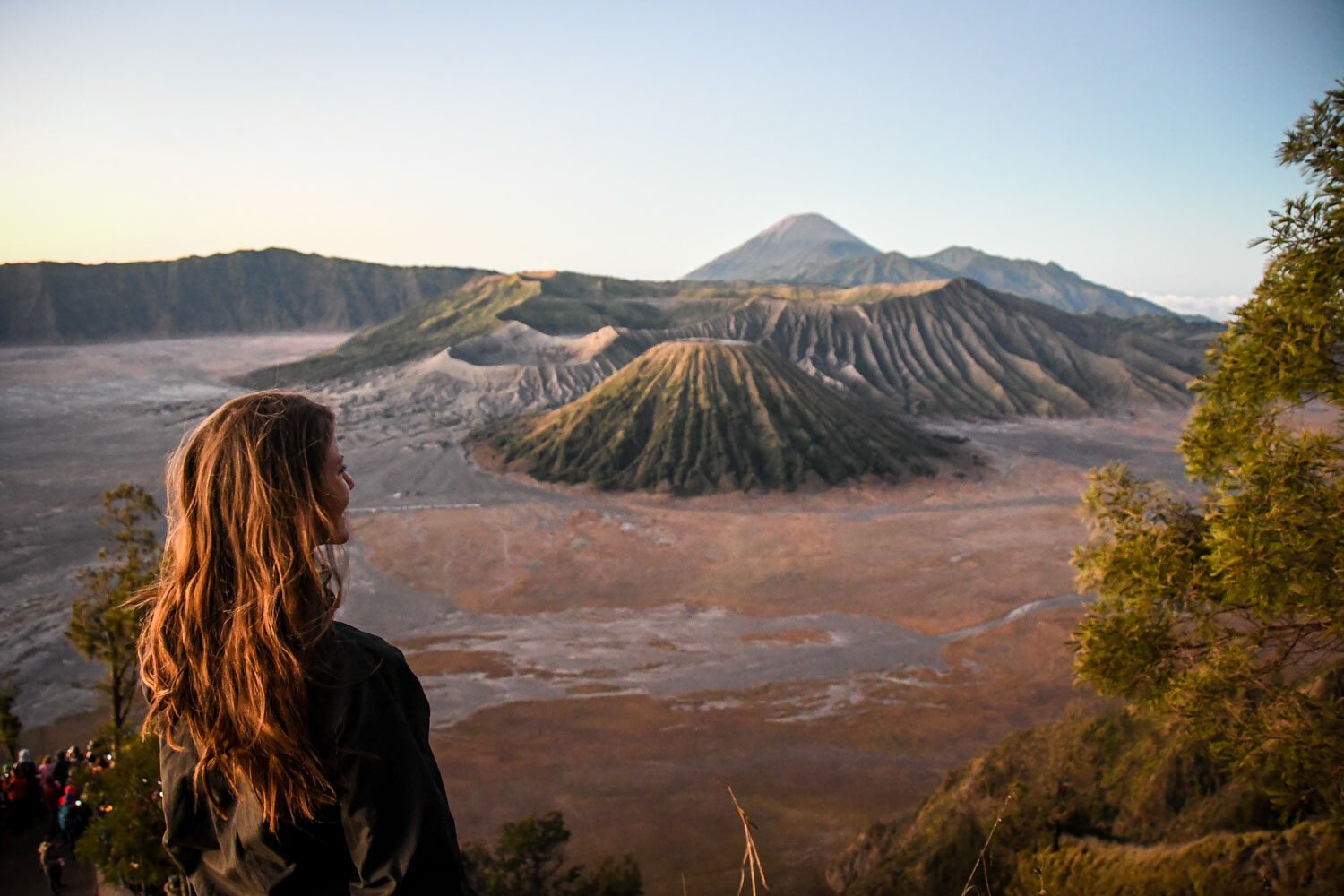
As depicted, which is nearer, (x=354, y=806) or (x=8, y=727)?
(x=354, y=806)

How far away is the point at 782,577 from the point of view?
80.9ft

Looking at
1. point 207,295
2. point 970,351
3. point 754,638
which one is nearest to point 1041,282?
point 970,351

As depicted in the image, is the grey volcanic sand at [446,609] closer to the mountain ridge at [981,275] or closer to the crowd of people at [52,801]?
the crowd of people at [52,801]

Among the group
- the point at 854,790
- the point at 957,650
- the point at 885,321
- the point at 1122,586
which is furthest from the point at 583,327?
the point at 1122,586

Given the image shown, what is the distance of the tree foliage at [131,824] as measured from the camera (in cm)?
804

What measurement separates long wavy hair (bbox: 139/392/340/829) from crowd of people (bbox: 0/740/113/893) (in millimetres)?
9462

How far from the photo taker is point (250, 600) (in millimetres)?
1744

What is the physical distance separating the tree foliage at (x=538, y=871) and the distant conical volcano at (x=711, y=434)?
969 inches

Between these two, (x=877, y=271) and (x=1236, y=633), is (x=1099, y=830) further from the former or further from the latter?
(x=877, y=271)

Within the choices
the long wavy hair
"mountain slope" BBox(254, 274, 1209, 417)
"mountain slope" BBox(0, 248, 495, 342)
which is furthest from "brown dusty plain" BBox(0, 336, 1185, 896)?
"mountain slope" BBox(0, 248, 495, 342)

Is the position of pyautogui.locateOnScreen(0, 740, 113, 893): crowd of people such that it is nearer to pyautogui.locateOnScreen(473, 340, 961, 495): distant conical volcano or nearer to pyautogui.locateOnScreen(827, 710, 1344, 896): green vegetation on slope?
pyautogui.locateOnScreen(827, 710, 1344, 896): green vegetation on slope

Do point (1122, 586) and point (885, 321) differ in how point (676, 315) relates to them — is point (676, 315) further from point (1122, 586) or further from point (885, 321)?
point (1122, 586)

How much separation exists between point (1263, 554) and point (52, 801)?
1310cm

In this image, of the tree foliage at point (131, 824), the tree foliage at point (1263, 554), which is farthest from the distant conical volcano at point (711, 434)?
the tree foliage at point (1263, 554)
